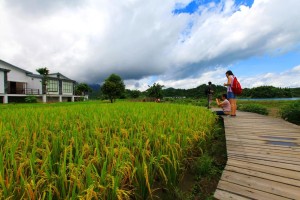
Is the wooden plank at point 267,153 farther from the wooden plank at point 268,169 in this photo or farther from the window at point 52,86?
the window at point 52,86

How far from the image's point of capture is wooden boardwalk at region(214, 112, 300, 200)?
214cm

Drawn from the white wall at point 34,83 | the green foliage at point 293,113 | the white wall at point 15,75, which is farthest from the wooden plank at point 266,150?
the white wall at point 34,83

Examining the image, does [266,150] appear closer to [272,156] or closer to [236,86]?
[272,156]

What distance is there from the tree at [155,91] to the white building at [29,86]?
1845 cm

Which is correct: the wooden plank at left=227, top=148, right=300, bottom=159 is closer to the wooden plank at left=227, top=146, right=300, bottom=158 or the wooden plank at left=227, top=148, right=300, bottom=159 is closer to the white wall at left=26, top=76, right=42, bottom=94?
the wooden plank at left=227, top=146, right=300, bottom=158

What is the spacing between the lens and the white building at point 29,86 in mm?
26219

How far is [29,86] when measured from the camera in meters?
31.7

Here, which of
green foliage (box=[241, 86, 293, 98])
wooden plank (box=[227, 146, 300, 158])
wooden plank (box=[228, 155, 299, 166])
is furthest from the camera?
green foliage (box=[241, 86, 293, 98])

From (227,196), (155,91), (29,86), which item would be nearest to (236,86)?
(227,196)

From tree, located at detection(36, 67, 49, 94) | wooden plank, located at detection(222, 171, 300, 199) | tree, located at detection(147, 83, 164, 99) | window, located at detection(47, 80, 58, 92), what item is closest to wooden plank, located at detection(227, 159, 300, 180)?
wooden plank, located at detection(222, 171, 300, 199)

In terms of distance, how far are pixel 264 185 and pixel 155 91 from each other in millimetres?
25378

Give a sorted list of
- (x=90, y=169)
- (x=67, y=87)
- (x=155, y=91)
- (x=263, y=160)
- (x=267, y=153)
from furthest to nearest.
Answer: (x=67, y=87)
(x=155, y=91)
(x=267, y=153)
(x=263, y=160)
(x=90, y=169)

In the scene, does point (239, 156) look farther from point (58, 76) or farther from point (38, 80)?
point (58, 76)

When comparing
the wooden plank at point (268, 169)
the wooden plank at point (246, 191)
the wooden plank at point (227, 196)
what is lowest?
the wooden plank at point (227, 196)
